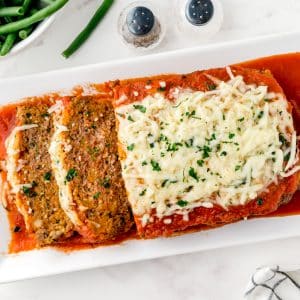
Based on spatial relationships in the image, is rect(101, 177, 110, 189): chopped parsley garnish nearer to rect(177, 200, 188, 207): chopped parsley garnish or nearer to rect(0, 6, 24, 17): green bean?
rect(177, 200, 188, 207): chopped parsley garnish

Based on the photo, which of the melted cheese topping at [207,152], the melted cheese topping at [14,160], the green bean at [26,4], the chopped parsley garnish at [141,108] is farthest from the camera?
the green bean at [26,4]

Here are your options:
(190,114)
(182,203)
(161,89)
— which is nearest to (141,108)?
(161,89)

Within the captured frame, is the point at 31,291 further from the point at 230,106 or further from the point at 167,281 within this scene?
the point at 230,106

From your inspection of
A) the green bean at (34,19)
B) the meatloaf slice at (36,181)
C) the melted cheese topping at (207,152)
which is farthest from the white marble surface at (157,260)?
the melted cheese topping at (207,152)

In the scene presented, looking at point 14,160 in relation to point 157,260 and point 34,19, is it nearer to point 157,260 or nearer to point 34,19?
point 34,19

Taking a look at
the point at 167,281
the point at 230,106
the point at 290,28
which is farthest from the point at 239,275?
the point at 290,28

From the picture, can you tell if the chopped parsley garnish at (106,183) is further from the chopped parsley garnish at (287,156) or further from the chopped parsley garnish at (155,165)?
the chopped parsley garnish at (287,156)

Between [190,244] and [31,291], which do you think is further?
[31,291]
